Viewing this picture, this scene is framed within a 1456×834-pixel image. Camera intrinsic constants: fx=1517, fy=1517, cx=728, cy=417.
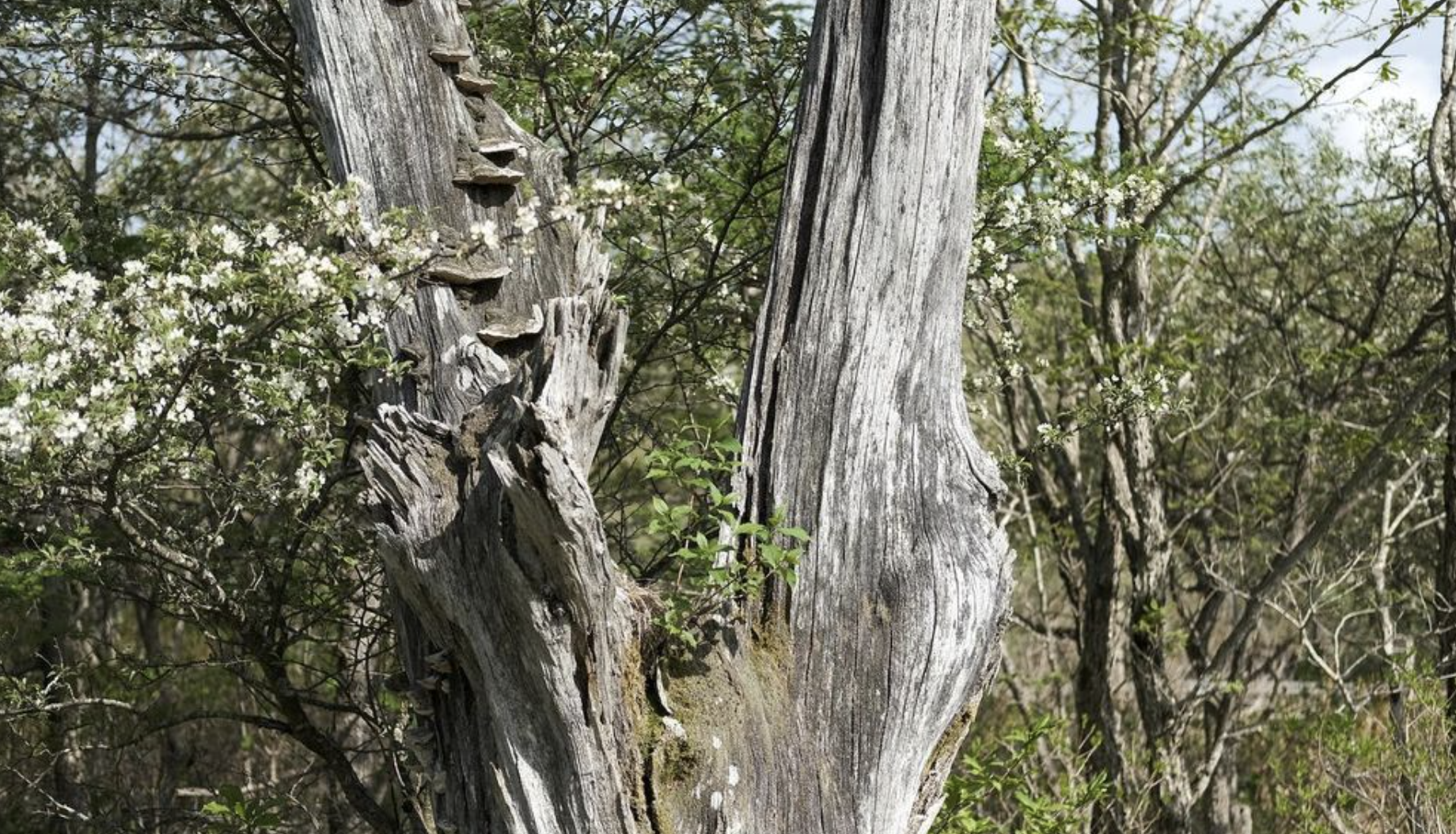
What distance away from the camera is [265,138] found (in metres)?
6.40

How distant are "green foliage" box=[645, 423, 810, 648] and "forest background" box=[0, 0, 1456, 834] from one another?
1.9 inches

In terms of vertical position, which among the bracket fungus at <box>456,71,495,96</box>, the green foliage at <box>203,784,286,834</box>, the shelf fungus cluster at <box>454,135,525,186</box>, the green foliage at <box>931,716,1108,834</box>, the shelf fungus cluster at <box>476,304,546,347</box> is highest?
the bracket fungus at <box>456,71,495,96</box>

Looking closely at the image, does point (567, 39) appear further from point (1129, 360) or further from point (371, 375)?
point (1129, 360)

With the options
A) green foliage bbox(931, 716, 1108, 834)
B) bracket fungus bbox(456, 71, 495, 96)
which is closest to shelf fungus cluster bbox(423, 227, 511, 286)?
bracket fungus bbox(456, 71, 495, 96)

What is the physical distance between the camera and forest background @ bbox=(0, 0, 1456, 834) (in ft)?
13.1

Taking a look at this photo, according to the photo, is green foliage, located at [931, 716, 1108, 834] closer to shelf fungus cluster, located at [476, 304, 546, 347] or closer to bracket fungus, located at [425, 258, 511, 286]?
shelf fungus cluster, located at [476, 304, 546, 347]

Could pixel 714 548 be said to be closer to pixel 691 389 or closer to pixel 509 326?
pixel 509 326

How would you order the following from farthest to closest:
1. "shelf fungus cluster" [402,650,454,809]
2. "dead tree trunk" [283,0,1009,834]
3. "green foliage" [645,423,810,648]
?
Result: "shelf fungus cluster" [402,650,454,809] → "green foliage" [645,423,810,648] → "dead tree trunk" [283,0,1009,834]

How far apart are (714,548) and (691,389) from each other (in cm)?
467

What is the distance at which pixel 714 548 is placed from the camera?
3650 millimetres

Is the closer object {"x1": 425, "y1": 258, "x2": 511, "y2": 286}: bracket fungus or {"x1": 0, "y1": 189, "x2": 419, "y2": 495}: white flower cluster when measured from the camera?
{"x1": 0, "y1": 189, "x2": 419, "y2": 495}: white flower cluster

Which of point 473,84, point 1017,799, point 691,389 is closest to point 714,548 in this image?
point 473,84

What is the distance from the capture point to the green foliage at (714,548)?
12.1 ft

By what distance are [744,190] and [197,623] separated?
2658 mm
